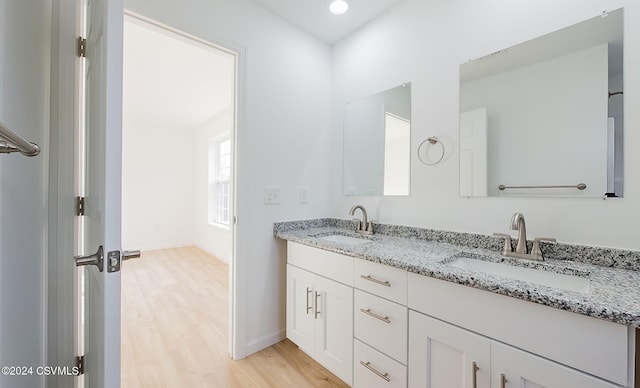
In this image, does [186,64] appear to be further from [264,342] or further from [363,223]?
[264,342]

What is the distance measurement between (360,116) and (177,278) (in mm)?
3138

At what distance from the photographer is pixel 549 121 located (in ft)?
4.11

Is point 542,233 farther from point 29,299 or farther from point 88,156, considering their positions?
point 29,299

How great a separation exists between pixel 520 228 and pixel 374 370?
3.22 feet

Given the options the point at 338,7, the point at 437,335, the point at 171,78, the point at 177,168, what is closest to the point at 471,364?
the point at 437,335

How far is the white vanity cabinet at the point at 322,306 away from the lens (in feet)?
4.78

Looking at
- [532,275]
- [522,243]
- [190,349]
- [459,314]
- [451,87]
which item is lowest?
[190,349]

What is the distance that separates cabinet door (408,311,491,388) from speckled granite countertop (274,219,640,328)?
0.68 feet

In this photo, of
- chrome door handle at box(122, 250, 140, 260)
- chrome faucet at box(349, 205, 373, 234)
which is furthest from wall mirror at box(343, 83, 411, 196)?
chrome door handle at box(122, 250, 140, 260)


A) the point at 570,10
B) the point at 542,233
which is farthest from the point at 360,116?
the point at 542,233

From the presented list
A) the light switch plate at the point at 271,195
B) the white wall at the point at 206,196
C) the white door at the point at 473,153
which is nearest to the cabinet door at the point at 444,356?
the white door at the point at 473,153

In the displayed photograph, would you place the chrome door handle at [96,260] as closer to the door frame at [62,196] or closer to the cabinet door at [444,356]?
the door frame at [62,196]

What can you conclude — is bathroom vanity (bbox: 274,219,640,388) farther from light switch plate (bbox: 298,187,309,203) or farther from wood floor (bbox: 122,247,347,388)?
light switch plate (bbox: 298,187,309,203)

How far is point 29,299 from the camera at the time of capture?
0.89 meters
